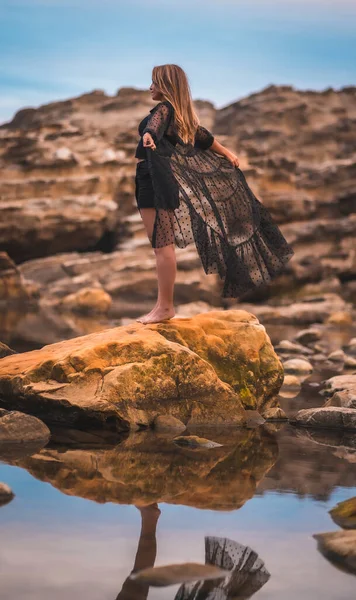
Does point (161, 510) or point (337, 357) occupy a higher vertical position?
point (161, 510)

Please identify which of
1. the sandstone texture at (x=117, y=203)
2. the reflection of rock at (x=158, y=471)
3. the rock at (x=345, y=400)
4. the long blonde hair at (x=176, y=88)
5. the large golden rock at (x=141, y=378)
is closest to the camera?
the reflection of rock at (x=158, y=471)

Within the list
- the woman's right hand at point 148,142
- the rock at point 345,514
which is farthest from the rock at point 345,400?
the rock at point 345,514

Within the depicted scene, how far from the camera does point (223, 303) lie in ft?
95.1

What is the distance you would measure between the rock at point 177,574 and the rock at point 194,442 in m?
2.47

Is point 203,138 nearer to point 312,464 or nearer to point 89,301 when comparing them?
point 312,464

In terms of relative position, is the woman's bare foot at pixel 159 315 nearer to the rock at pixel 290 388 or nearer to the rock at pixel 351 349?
the rock at pixel 290 388

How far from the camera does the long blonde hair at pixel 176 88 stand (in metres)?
7.15

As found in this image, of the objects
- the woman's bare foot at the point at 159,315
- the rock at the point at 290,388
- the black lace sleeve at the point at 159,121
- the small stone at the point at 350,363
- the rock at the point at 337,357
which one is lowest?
the rock at the point at 337,357

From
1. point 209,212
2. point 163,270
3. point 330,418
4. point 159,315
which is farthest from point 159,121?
point 330,418

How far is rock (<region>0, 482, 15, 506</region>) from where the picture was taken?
416 cm

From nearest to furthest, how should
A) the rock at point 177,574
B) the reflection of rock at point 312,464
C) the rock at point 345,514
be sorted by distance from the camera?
the rock at point 177,574
the rock at point 345,514
the reflection of rock at point 312,464

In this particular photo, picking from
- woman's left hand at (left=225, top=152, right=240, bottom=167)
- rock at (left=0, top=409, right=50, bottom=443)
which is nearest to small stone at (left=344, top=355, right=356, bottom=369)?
woman's left hand at (left=225, top=152, right=240, bottom=167)

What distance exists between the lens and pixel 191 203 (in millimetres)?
7355

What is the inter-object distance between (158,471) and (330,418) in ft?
7.63
